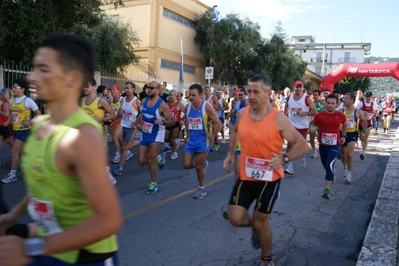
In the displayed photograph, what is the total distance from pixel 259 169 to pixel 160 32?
2765 cm

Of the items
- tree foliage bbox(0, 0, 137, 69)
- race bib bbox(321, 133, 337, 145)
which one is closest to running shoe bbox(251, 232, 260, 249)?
race bib bbox(321, 133, 337, 145)

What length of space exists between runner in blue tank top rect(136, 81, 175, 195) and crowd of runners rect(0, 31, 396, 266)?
2 centimetres

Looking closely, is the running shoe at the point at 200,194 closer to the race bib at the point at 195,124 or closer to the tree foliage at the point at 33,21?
the race bib at the point at 195,124

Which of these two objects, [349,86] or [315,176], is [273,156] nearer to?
[315,176]

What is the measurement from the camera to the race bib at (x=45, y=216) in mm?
1598

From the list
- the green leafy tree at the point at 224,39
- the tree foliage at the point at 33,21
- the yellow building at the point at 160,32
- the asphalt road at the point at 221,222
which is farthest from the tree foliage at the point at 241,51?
the asphalt road at the point at 221,222

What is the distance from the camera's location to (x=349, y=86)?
4803 centimetres

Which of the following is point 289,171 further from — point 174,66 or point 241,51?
point 241,51

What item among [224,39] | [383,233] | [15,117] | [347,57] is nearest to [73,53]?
[383,233]

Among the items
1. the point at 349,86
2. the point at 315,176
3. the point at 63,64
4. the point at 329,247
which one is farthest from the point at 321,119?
the point at 349,86

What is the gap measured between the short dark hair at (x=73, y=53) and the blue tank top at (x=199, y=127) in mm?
4653

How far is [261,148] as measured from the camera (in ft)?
12.2

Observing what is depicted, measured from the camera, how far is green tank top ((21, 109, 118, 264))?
150 centimetres

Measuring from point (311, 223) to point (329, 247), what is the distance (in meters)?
0.81
